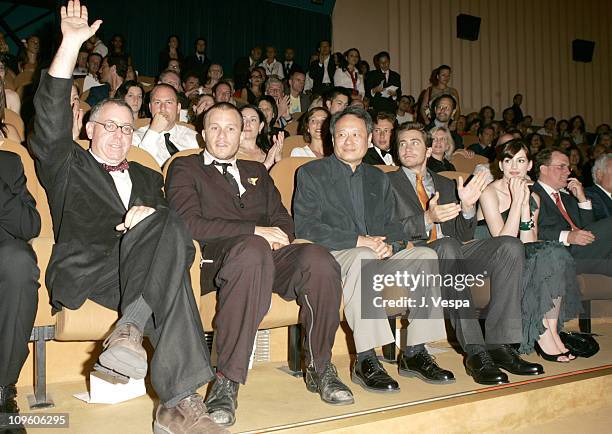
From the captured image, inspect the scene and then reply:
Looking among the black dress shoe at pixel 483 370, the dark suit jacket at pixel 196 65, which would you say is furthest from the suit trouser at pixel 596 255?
the dark suit jacket at pixel 196 65

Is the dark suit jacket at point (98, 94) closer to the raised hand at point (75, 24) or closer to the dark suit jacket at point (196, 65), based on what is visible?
the raised hand at point (75, 24)

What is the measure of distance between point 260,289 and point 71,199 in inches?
26.3

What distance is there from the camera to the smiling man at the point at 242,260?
174cm

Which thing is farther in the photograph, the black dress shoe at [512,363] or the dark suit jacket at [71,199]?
the black dress shoe at [512,363]

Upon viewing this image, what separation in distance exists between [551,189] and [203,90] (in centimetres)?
326

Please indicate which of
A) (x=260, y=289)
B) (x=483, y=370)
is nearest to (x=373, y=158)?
(x=483, y=370)

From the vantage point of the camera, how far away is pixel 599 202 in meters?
3.28

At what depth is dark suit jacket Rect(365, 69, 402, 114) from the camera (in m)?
6.79

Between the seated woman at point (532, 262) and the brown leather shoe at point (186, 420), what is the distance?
4.88ft

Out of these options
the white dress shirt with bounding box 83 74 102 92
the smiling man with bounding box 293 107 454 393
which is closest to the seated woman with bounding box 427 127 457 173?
the smiling man with bounding box 293 107 454 393

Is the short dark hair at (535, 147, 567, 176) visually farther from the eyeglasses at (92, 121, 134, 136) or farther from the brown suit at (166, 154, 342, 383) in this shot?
the eyeglasses at (92, 121, 134, 136)

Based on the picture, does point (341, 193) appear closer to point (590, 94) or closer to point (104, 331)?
point (104, 331)

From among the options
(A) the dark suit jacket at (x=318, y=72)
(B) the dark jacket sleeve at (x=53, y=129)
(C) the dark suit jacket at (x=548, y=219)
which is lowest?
(C) the dark suit jacket at (x=548, y=219)

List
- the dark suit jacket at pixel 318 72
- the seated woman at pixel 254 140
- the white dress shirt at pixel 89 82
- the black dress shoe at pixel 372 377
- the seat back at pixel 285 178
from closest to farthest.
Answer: the black dress shoe at pixel 372 377, the seat back at pixel 285 178, the seated woman at pixel 254 140, the white dress shirt at pixel 89 82, the dark suit jacket at pixel 318 72
